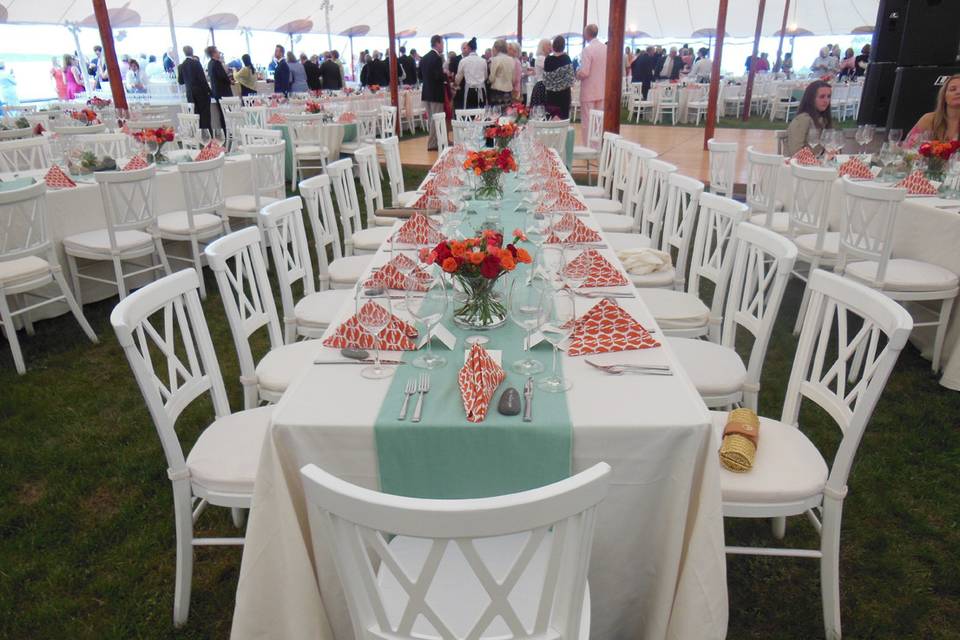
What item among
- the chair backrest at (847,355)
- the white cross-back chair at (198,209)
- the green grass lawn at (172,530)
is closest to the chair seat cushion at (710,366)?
the chair backrest at (847,355)

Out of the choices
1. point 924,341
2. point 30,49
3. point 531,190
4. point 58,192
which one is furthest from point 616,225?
point 30,49

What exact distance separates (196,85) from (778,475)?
9658 mm

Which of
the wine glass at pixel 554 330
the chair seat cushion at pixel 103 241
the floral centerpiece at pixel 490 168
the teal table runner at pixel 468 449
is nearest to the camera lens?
the teal table runner at pixel 468 449

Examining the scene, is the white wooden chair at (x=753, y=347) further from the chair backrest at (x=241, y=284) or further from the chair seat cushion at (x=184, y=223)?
the chair seat cushion at (x=184, y=223)

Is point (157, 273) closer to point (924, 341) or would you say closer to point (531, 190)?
point (531, 190)

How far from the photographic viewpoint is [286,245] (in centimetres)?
304

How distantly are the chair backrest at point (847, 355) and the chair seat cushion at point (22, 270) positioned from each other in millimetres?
3675

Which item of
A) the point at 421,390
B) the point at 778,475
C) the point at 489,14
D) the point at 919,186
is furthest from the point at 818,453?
the point at 489,14

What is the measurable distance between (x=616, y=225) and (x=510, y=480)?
10.5 ft

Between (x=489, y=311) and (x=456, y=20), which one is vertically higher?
(x=456, y=20)

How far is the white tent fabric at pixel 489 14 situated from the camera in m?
18.5

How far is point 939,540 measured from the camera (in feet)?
7.55

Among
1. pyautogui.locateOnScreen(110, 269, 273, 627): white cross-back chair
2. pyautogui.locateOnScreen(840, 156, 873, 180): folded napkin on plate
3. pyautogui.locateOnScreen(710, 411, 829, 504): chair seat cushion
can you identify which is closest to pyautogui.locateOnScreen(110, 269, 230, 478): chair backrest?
pyautogui.locateOnScreen(110, 269, 273, 627): white cross-back chair

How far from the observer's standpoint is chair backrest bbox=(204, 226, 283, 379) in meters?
2.19
